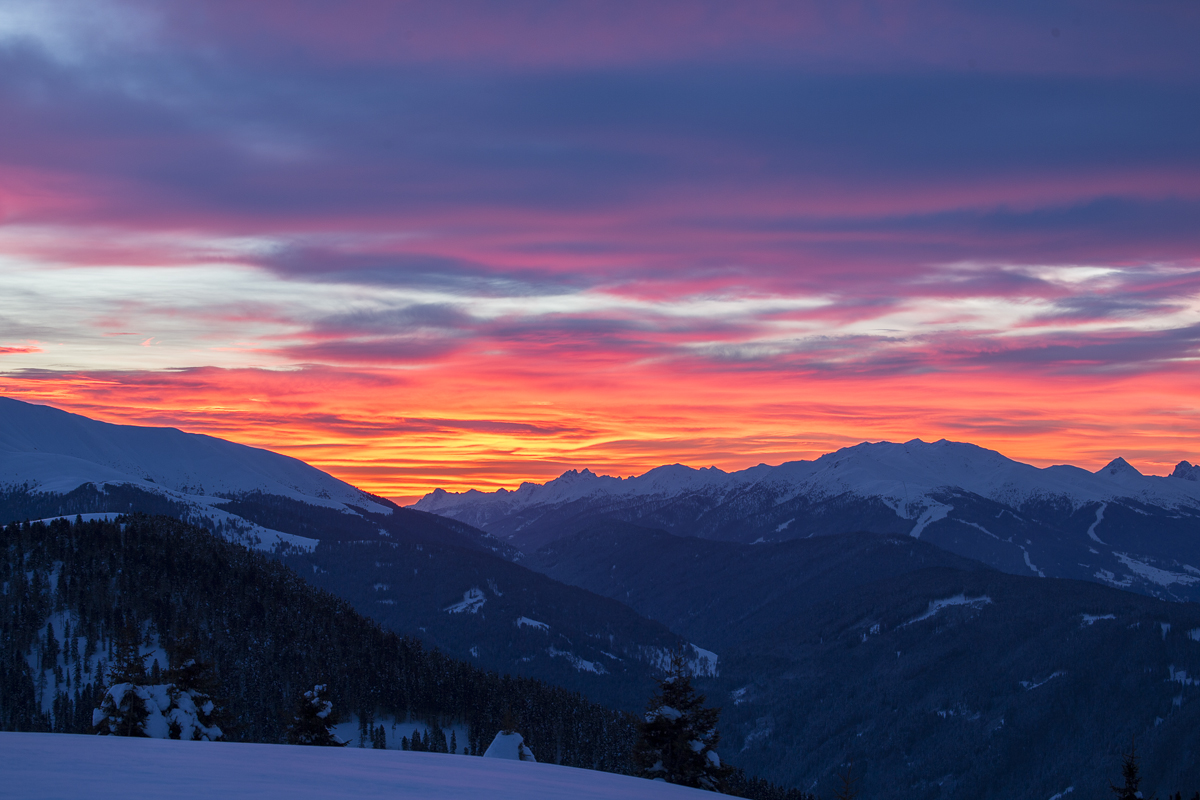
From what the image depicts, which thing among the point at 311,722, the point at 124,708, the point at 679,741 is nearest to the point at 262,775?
the point at 679,741

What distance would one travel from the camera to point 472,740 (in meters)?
158

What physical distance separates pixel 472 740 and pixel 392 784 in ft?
480

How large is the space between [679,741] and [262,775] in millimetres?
30696

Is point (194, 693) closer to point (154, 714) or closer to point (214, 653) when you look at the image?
point (154, 714)

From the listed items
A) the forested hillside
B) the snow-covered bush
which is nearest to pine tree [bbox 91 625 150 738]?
the snow-covered bush

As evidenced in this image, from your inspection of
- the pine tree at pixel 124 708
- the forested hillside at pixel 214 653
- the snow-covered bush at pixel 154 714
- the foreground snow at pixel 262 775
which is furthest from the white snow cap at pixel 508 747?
the forested hillside at pixel 214 653

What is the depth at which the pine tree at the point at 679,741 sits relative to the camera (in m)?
47.2

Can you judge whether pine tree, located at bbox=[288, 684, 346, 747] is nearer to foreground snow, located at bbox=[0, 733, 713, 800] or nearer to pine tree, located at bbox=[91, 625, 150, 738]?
pine tree, located at bbox=[91, 625, 150, 738]

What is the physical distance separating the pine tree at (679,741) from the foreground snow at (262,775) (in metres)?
18.7

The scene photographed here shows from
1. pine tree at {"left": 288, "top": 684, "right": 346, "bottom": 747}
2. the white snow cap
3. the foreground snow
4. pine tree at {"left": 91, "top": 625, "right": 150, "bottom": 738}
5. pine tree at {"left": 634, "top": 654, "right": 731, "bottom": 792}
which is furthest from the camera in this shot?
pine tree at {"left": 288, "top": 684, "right": 346, "bottom": 747}

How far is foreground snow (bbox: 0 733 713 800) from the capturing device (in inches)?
680

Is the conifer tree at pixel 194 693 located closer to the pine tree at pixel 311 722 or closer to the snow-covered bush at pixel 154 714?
the snow-covered bush at pixel 154 714

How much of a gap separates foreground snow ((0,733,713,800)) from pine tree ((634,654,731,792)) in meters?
18.7

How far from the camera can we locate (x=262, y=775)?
20.2 m
